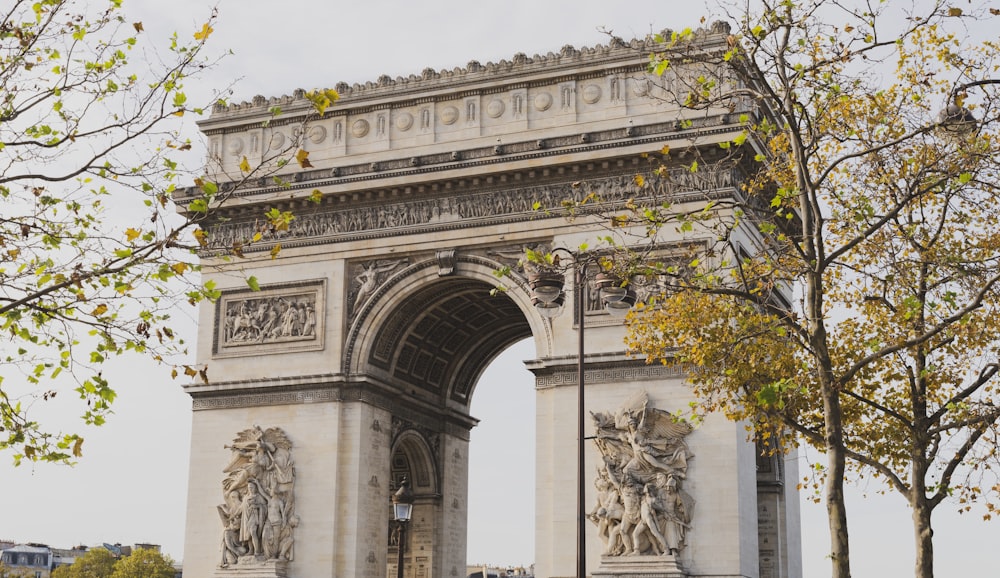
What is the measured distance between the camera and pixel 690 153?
1040 inches

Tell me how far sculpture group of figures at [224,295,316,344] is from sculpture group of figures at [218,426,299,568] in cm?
217

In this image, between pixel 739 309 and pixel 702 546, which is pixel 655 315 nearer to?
pixel 739 309

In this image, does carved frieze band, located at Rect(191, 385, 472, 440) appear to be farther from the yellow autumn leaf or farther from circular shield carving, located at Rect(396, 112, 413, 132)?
the yellow autumn leaf

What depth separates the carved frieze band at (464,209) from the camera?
2630 cm

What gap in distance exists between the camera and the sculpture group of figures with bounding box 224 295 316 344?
29.2 m

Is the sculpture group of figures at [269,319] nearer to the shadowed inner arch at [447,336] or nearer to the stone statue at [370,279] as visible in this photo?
the stone statue at [370,279]

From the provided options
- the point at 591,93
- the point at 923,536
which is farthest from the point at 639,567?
the point at 591,93

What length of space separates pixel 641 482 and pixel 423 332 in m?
7.47

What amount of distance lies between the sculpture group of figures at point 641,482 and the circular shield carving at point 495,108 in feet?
23.1

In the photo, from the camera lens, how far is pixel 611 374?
26.2m

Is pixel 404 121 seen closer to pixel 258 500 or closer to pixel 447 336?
pixel 447 336

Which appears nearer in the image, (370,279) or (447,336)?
(370,279)

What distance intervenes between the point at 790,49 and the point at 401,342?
15529mm

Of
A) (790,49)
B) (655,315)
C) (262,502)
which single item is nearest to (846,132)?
(790,49)
